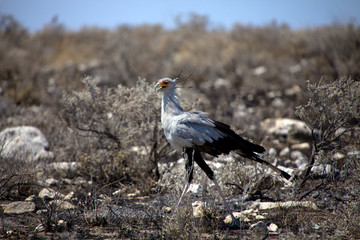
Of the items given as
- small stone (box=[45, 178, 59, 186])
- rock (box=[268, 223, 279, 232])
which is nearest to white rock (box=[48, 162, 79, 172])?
small stone (box=[45, 178, 59, 186])

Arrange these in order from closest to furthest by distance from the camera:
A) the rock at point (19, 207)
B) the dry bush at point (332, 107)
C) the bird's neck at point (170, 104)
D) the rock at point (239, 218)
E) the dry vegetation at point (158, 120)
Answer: the dry vegetation at point (158, 120)
the rock at point (239, 218)
the rock at point (19, 207)
the bird's neck at point (170, 104)
the dry bush at point (332, 107)

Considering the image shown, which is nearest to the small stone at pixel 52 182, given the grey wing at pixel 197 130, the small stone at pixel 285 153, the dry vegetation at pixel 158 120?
the dry vegetation at pixel 158 120

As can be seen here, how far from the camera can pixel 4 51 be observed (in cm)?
1334

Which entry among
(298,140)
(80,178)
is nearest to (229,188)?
(80,178)

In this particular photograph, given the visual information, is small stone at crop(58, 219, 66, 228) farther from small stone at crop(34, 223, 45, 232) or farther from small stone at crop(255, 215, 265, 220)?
small stone at crop(255, 215, 265, 220)

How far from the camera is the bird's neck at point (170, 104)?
4.14 meters

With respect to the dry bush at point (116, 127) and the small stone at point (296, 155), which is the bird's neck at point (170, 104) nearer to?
the dry bush at point (116, 127)

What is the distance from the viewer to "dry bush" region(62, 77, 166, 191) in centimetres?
528

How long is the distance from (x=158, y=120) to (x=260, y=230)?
8.13 ft

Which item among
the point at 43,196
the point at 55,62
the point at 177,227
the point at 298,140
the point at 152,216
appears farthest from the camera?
the point at 55,62

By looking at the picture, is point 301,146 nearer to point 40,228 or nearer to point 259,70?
point 40,228

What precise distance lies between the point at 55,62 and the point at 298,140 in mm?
11279

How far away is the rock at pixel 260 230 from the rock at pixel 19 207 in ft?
9.01

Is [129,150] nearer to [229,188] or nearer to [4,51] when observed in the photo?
[229,188]
